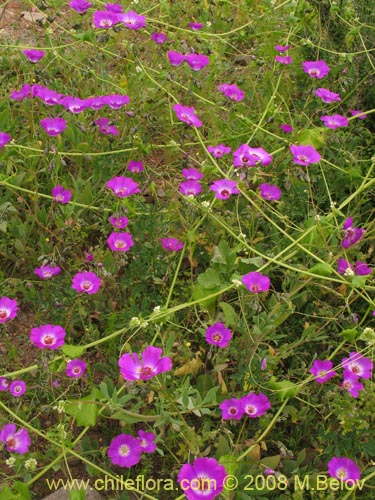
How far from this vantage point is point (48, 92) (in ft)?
8.21

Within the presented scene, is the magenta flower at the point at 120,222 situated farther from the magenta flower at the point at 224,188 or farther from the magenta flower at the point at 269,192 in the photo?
the magenta flower at the point at 269,192

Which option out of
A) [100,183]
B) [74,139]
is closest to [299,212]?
[100,183]

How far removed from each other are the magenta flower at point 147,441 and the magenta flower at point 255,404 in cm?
28

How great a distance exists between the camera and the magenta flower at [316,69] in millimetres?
2658

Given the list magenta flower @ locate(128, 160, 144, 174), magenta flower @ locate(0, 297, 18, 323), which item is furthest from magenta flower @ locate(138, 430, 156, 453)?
magenta flower @ locate(128, 160, 144, 174)

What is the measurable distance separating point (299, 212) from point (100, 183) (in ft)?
2.68

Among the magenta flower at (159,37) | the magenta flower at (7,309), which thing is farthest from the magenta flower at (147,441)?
the magenta flower at (159,37)

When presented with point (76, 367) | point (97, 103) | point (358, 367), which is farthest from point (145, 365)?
point (97, 103)

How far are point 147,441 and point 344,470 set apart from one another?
0.55 m

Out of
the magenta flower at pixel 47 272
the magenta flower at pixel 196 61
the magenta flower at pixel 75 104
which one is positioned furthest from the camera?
the magenta flower at pixel 196 61

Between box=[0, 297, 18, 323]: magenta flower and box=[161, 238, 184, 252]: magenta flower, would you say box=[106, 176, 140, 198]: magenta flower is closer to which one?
box=[161, 238, 184, 252]: magenta flower

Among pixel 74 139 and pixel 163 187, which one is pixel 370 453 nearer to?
pixel 163 187

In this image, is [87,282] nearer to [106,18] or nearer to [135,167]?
[135,167]

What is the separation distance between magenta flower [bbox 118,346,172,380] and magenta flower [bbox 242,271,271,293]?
36 centimetres
